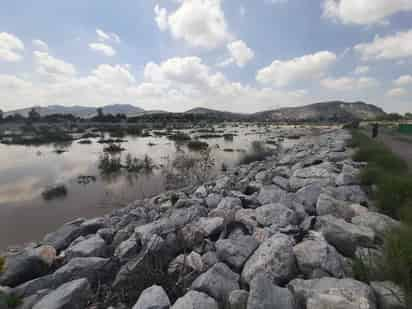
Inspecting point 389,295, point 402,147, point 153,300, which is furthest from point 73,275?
point 402,147

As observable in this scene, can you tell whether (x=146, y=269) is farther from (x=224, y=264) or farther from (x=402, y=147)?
(x=402, y=147)

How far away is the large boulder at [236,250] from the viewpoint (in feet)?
8.54

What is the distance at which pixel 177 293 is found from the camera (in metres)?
2.32

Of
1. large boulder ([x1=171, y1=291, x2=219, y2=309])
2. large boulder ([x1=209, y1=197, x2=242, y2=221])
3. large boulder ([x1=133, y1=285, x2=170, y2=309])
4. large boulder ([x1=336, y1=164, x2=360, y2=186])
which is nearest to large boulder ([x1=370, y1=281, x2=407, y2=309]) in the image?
large boulder ([x1=171, y1=291, x2=219, y2=309])

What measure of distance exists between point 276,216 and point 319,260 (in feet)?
4.07

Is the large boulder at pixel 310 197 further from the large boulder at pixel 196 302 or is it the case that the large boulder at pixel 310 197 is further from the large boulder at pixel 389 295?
the large boulder at pixel 196 302

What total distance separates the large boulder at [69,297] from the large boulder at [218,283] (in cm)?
131

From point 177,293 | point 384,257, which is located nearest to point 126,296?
point 177,293

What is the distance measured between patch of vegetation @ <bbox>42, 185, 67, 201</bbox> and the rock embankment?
14.1 ft

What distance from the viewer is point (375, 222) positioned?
2855 millimetres

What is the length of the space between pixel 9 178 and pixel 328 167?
47.5ft

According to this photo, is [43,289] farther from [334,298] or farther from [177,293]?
[334,298]

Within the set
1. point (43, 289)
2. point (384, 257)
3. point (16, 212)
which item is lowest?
point (16, 212)

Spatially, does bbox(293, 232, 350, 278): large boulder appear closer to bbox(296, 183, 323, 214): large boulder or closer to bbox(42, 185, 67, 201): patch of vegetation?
bbox(296, 183, 323, 214): large boulder
